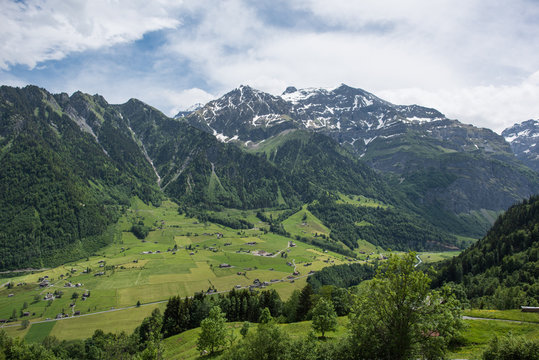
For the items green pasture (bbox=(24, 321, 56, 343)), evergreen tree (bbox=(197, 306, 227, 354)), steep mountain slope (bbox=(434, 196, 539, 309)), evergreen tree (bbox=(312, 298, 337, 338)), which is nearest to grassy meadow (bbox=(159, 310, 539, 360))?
evergreen tree (bbox=(312, 298, 337, 338))

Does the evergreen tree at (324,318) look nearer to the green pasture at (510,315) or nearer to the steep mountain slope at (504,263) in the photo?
the green pasture at (510,315)

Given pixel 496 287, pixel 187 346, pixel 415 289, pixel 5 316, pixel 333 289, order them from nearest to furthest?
pixel 415 289 → pixel 187 346 → pixel 333 289 → pixel 496 287 → pixel 5 316

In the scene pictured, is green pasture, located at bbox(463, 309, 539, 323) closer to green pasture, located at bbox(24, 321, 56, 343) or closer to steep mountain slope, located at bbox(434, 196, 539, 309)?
steep mountain slope, located at bbox(434, 196, 539, 309)

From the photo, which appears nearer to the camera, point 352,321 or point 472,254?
point 352,321

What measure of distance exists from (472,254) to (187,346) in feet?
476

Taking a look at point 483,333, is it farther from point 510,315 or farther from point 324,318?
point 324,318

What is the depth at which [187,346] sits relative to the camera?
268ft

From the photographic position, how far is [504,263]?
127438 millimetres

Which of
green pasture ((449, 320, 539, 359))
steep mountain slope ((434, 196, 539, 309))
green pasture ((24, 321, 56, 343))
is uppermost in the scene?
green pasture ((449, 320, 539, 359))

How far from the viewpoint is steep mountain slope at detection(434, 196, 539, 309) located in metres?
106

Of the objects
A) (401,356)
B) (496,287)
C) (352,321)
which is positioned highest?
(352,321)

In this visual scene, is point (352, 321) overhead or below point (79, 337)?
overhead

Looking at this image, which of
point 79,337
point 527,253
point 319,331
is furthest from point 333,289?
point 79,337

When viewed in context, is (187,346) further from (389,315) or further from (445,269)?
(445,269)
